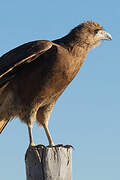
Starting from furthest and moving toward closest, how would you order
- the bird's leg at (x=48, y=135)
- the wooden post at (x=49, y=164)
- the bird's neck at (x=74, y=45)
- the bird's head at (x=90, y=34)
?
the bird's head at (x=90, y=34) < the bird's neck at (x=74, y=45) < the bird's leg at (x=48, y=135) < the wooden post at (x=49, y=164)

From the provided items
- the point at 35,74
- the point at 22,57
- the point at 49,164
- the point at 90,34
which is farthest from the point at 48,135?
the point at 90,34

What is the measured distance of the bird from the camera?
616cm

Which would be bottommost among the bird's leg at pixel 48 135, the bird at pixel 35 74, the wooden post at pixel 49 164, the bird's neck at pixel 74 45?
the wooden post at pixel 49 164

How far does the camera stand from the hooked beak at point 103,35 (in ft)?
22.5

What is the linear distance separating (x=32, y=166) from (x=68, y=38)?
2.41 metres

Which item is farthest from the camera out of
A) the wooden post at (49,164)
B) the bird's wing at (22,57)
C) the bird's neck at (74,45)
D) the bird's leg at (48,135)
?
the bird's neck at (74,45)

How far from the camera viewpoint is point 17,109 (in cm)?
630

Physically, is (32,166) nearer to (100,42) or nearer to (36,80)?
(36,80)

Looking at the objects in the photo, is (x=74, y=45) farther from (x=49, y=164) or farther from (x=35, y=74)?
(x=49, y=164)

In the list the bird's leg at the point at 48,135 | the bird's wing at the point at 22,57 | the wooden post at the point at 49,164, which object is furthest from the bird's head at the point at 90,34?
the wooden post at the point at 49,164

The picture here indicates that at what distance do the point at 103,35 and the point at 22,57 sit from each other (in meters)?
1.52

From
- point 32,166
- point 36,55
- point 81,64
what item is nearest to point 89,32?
point 81,64

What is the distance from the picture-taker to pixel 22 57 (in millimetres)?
6184

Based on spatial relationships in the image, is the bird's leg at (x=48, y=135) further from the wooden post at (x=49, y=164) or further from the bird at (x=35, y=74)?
the wooden post at (x=49, y=164)
